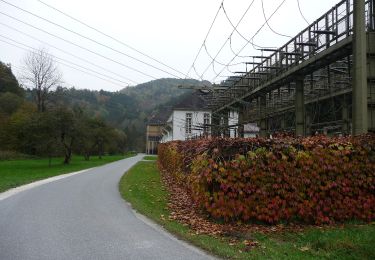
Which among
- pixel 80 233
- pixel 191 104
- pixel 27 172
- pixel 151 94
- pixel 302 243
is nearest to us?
pixel 302 243

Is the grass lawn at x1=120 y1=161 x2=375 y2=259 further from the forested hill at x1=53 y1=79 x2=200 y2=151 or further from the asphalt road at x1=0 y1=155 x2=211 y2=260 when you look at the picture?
the forested hill at x1=53 y1=79 x2=200 y2=151

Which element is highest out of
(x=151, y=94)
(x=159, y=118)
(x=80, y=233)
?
(x=151, y=94)

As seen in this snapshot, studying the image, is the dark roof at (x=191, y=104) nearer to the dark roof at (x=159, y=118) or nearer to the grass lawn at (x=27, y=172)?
the dark roof at (x=159, y=118)

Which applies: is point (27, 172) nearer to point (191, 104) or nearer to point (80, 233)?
point (80, 233)

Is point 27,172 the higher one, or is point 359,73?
point 359,73

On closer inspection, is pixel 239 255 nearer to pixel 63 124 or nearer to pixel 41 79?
pixel 63 124

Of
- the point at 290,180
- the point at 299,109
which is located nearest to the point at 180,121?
the point at 299,109

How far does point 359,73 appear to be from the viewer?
1009cm

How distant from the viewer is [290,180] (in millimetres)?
9039

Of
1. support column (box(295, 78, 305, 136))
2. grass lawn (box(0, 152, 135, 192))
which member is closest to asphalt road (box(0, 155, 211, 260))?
grass lawn (box(0, 152, 135, 192))

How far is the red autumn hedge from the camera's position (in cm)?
895

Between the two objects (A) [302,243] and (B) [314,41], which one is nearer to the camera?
(A) [302,243]

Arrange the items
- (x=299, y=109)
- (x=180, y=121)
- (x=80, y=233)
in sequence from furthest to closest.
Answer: (x=180, y=121), (x=299, y=109), (x=80, y=233)

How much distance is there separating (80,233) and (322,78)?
1844cm
